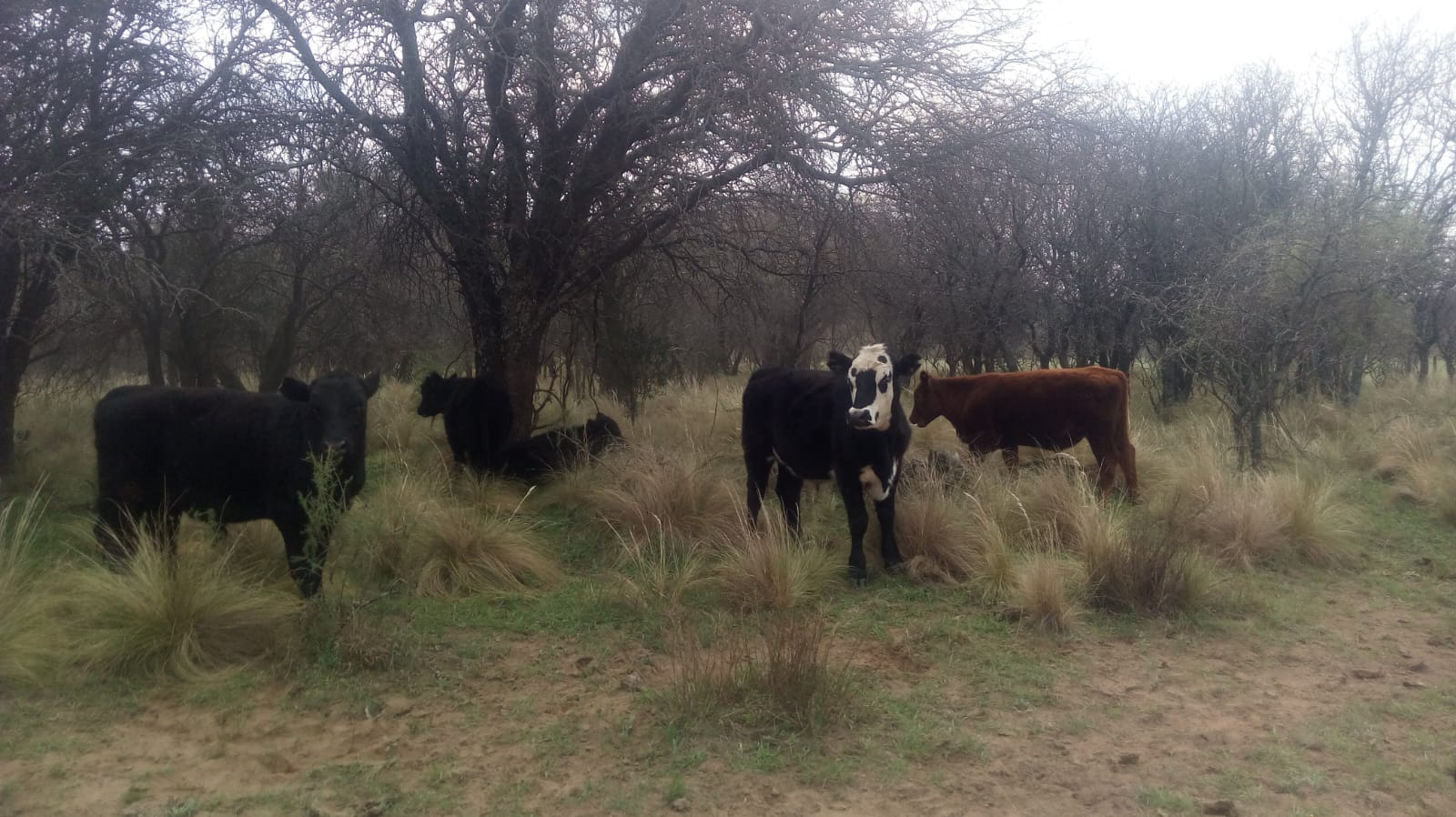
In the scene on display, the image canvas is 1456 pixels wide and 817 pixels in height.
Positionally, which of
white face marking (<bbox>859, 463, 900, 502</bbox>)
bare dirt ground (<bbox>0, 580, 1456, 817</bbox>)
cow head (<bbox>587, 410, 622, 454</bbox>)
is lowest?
bare dirt ground (<bbox>0, 580, 1456, 817</bbox>)

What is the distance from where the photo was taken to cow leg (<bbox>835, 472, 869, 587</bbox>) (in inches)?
265

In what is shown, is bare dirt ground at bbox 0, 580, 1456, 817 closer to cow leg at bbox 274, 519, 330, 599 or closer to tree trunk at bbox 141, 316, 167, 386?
cow leg at bbox 274, 519, 330, 599

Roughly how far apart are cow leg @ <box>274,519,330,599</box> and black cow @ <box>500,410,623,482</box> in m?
3.83

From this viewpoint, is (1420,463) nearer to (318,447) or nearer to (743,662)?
(743,662)

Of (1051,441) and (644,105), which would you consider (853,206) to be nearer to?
(644,105)

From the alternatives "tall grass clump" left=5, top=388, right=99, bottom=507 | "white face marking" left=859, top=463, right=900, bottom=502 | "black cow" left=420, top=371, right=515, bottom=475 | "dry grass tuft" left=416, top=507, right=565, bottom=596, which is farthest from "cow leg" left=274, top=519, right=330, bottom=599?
"black cow" left=420, top=371, right=515, bottom=475

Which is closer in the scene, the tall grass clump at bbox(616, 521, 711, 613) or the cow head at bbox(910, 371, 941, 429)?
the tall grass clump at bbox(616, 521, 711, 613)

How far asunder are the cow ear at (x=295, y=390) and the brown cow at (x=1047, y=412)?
20.3 feet

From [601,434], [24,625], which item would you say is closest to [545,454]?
[601,434]

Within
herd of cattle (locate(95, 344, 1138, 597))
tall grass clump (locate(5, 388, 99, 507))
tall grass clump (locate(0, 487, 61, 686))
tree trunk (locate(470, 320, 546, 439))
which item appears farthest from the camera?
tree trunk (locate(470, 320, 546, 439))

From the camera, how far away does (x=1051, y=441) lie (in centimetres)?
939

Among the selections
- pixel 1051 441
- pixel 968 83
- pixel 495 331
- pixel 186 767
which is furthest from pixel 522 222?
pixel 186 767

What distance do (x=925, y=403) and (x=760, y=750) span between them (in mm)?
6570

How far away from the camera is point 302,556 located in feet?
19.0
